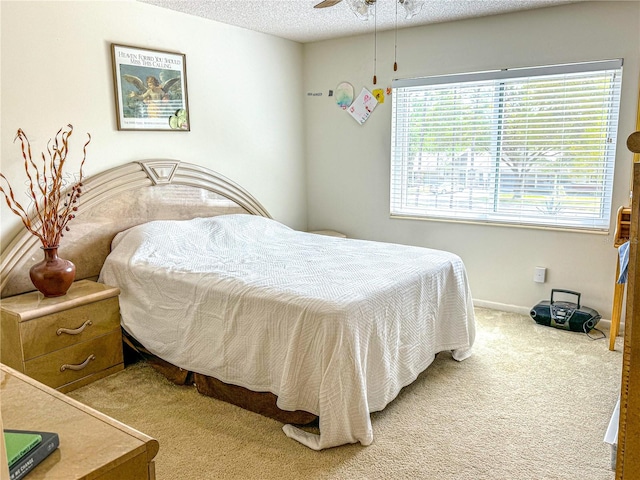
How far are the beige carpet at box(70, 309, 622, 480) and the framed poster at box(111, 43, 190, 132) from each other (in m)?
1.67

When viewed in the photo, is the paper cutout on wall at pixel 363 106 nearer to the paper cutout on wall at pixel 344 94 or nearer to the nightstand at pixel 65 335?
the paper cutout on wall at pixel 344 94

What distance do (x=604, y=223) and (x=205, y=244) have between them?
112 inches

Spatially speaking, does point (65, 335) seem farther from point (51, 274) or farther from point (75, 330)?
point (51, 274)

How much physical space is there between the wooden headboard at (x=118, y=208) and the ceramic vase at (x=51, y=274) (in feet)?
0.53

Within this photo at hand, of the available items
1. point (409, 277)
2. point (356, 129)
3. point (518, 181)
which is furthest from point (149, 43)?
point (518, 181)

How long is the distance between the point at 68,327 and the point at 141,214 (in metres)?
1.02

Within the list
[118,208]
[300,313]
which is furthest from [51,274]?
[300,313]

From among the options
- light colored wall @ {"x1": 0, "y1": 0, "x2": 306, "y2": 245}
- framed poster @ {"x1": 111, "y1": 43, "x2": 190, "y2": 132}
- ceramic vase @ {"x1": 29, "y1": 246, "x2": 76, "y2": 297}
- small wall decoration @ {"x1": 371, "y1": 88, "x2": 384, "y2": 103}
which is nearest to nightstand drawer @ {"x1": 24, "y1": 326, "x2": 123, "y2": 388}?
ceramic vase @ {"x1": 29, "y1": 246, "x2": 76, "y2": 297}

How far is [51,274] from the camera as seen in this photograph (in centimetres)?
270

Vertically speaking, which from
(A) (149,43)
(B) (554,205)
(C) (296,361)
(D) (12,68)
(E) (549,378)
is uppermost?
(A) (149,43)

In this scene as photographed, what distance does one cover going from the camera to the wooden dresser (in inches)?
39.0

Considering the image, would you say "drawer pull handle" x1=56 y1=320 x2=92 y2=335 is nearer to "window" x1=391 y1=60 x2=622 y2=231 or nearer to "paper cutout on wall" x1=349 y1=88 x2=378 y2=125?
"window" x1=391 y1=60 x2=622 y2=231

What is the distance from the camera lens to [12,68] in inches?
109

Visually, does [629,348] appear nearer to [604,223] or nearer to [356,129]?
[604,223]
